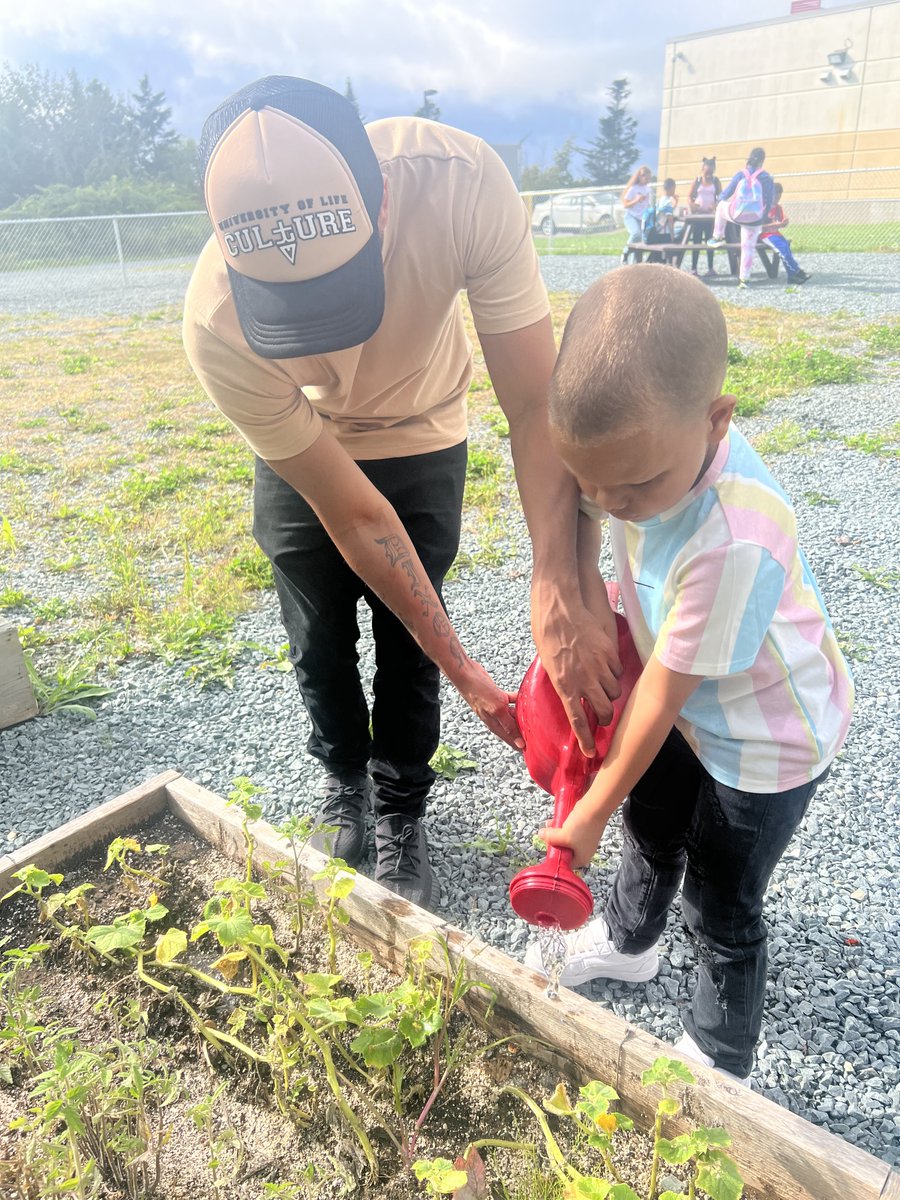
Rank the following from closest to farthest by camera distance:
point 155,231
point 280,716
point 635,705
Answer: point 635,705
point 280,716
point 155,231

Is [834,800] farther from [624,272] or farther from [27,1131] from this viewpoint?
[27,1131]

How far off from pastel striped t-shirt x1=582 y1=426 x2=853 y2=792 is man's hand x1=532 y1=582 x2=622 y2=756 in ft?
0.25

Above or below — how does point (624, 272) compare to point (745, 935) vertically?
above

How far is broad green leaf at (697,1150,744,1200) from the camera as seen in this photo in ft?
3.35

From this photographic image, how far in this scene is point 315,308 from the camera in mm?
1307

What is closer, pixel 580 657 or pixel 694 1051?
pixel 580 657

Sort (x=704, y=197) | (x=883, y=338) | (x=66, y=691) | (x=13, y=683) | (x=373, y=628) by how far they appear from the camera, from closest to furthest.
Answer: (x=373, y=628) < (x=13, y=683) < (x=66, y=691) < (x=883, y=338) < (x=704, y=197)

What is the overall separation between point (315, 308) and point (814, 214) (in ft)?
87.1

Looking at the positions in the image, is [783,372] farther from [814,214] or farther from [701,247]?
[814,214]

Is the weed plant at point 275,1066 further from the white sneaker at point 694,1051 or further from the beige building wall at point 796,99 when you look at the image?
the beige building wall at point 796,99

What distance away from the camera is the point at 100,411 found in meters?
7.91

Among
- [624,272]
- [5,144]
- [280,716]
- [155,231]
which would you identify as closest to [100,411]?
[280,716]

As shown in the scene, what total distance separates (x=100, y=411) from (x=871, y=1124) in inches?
314

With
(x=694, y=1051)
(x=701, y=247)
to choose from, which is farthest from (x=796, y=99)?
(x=694, y=1051)
